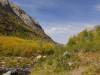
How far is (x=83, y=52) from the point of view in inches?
870

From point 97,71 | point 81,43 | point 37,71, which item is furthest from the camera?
point 81,43

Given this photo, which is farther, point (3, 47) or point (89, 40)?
point (3, 47)

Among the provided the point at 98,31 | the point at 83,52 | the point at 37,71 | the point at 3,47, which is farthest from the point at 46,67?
the point at 3,47

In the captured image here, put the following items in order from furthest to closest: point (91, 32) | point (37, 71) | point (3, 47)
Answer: point (3, 47) < point (91, 32) < point (37, 71)

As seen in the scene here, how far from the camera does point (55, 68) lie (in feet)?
68.5

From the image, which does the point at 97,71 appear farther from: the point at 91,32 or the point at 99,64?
the point at 91,32

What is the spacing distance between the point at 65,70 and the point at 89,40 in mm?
4740

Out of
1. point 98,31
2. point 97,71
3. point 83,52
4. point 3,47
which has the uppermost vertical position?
point 3,47

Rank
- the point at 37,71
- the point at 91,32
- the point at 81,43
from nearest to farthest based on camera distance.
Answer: the point at 37,71 → the point at 81,43 → the point at 91,32

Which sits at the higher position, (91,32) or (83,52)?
(91,32)

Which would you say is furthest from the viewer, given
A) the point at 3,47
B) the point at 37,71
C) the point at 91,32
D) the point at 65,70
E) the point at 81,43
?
the point at 3,47

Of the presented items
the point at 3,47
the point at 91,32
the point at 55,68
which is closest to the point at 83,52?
the point at 55,68

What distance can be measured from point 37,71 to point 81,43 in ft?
13.4

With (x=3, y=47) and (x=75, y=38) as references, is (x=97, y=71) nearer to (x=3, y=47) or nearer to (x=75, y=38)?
(x=75, y=38)
